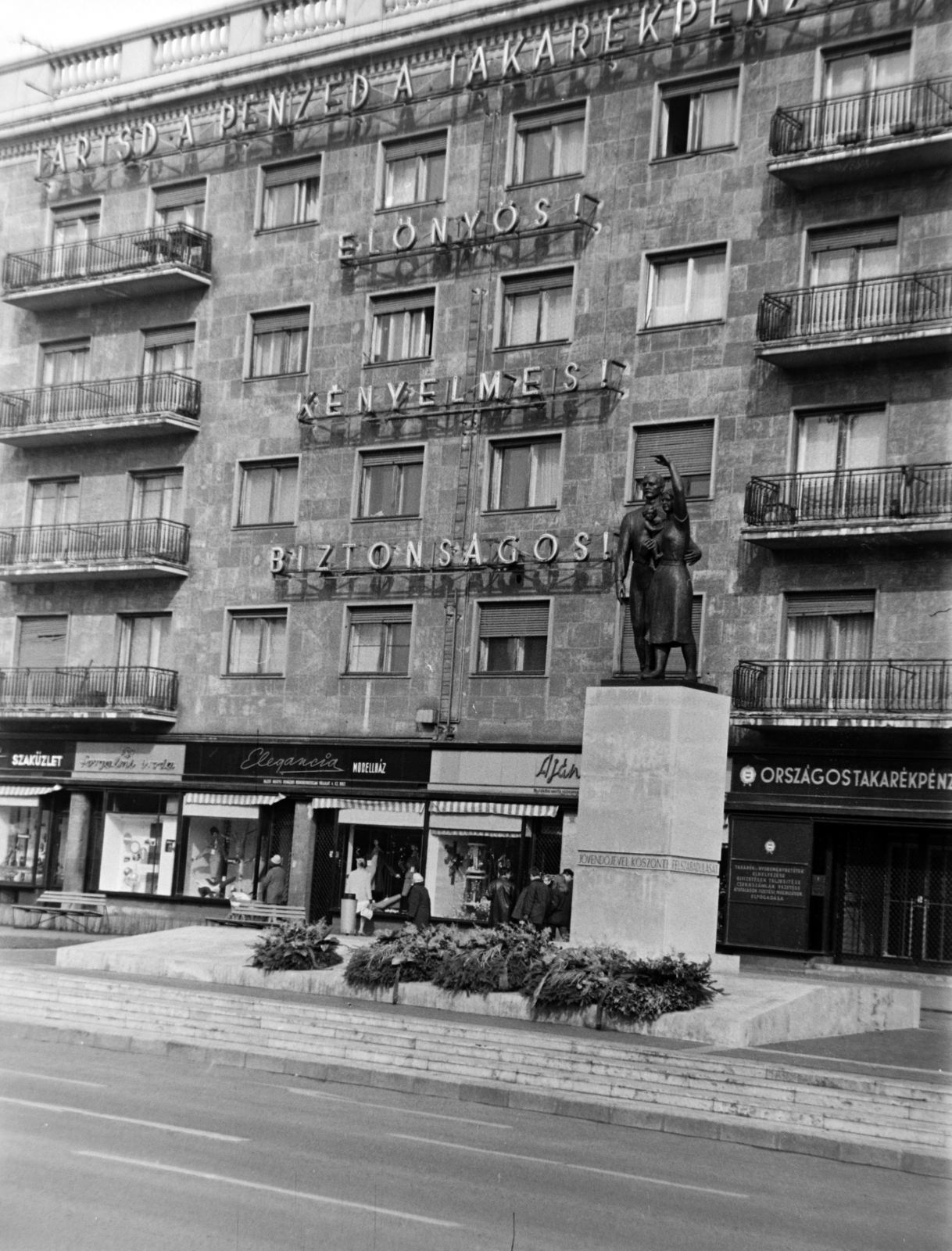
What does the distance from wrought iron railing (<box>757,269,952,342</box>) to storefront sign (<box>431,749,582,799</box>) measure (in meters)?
10.1

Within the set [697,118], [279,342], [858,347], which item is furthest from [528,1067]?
[279,342]

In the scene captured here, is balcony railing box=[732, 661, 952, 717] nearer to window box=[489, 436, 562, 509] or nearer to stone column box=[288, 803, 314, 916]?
window box=[489, 436, 562, 509]

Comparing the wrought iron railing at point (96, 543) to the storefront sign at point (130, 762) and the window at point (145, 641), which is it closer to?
the window at point (145, 641)

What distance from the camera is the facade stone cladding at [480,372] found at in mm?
37531

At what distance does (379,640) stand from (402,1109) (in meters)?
26.6

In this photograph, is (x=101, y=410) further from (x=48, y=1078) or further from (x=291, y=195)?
(x=48, y=1078)

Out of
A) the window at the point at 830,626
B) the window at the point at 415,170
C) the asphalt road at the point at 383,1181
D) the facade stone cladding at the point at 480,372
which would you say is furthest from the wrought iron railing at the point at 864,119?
the asphalt road at the point at 383,1181

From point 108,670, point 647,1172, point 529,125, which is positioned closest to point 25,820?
point 108,670

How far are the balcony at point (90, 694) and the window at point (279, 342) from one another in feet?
26.6

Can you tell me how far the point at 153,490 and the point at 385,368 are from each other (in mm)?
7667

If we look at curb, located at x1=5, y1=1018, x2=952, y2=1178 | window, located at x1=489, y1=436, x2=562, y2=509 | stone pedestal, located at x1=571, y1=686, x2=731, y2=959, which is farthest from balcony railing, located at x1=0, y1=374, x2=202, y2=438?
curb, located at x1=5, y1=1018, x2=952, y2=1178

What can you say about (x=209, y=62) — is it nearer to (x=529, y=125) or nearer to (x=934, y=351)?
(x=529, y=125)

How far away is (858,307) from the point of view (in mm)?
36906

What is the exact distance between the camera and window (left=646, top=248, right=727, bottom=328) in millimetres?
39500
